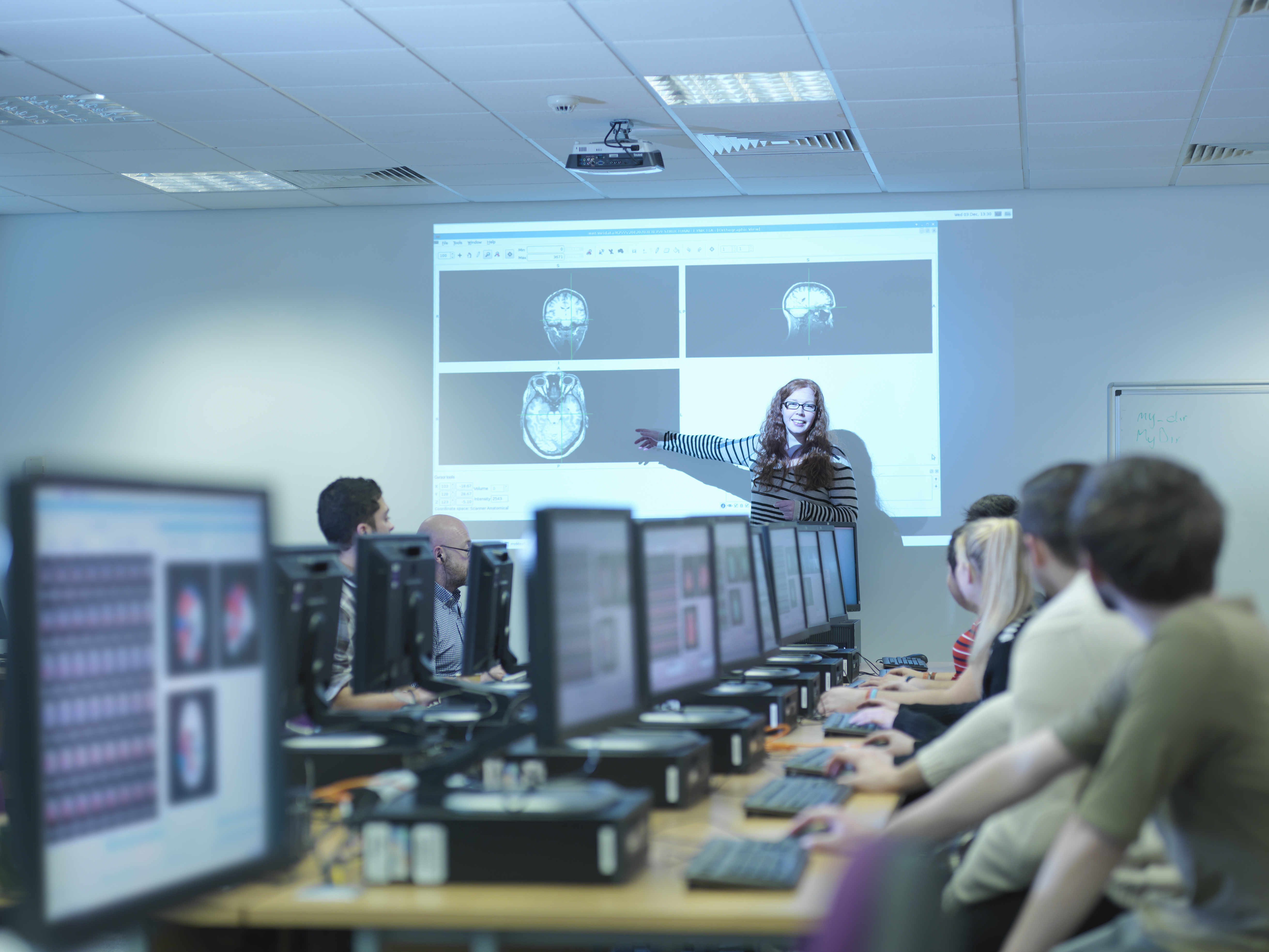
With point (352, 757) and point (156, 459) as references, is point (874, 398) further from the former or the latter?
point (352, 757)

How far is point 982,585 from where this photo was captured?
10.0 ft

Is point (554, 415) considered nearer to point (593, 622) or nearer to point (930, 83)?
point (930, 83)

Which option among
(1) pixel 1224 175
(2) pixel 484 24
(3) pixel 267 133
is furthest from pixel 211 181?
(1) pixel 1224 175

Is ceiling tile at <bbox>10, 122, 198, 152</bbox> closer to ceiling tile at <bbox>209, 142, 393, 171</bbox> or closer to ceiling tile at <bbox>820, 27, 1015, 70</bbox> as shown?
ceiling tile at <bbox>209, 142, 393, 171</bbox>

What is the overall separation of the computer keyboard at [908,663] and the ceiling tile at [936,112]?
2206mm

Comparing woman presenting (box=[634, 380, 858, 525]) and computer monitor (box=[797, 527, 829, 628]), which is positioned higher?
woman presenting (box=[634, 380, 858, 525])

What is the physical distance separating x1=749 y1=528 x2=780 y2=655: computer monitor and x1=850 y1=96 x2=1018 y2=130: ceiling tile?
85.8 inches

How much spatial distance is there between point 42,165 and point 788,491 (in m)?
3.87

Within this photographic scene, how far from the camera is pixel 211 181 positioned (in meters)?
6.07

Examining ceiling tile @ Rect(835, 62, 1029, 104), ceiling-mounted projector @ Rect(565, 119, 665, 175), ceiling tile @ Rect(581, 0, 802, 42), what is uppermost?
ceiling tile @ Rect(581, 0, 802, 42)

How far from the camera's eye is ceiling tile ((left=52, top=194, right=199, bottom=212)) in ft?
20.8

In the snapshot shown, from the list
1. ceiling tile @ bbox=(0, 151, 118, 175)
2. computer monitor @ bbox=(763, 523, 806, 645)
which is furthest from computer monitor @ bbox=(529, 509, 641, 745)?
ceiling tile @ bbox=(0, 151, 118, 175)

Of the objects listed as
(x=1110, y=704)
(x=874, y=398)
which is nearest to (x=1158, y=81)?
(x=874, y=398)

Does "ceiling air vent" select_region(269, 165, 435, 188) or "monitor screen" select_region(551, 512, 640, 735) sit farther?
"ceiling air vent" select_region(269, 165, 435, 188)
